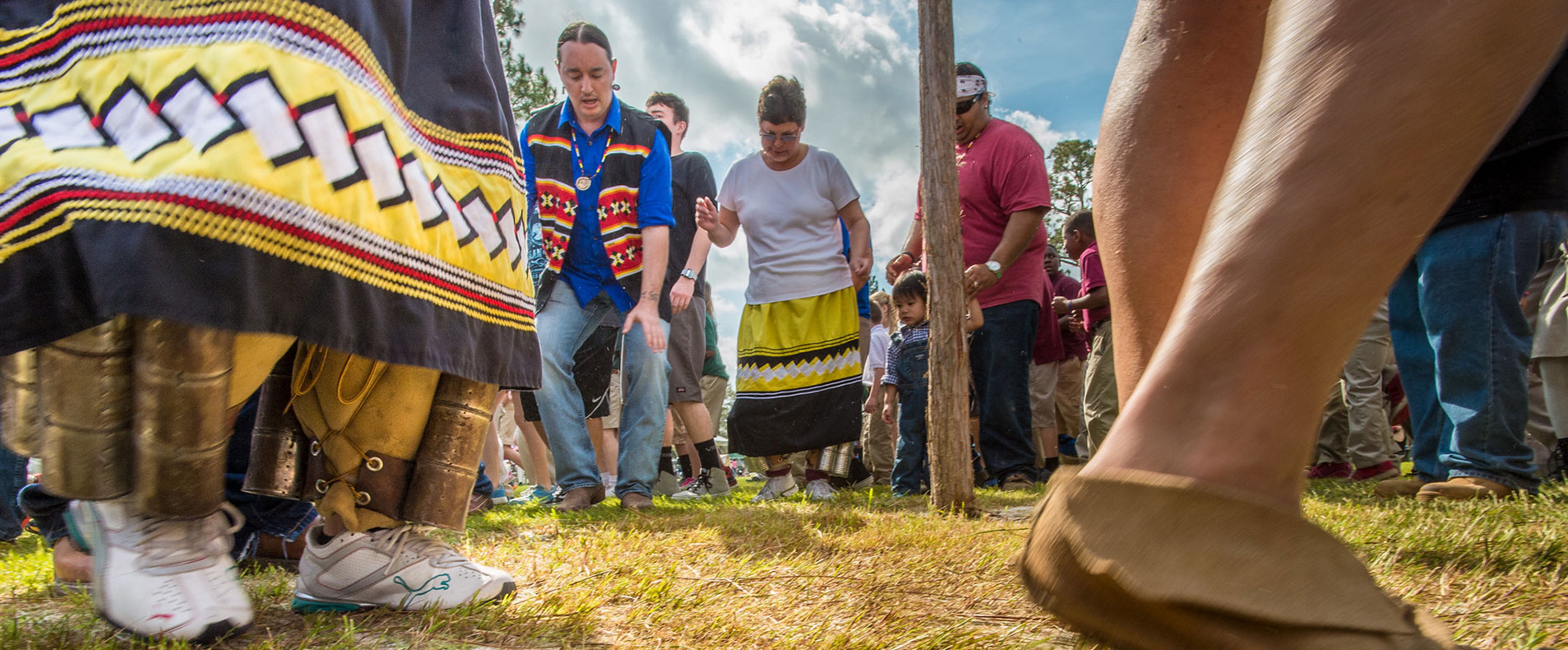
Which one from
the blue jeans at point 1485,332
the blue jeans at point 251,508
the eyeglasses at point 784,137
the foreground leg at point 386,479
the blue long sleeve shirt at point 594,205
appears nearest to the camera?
the foreground leg at point 386,479

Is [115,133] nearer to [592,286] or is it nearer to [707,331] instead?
[592,286]

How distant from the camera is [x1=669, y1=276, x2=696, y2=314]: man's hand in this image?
4383mm

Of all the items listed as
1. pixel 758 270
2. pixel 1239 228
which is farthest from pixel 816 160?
pixel 1239 228

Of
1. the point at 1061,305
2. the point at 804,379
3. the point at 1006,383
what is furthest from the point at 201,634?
the point at 1061,305

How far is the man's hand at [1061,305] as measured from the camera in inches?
256

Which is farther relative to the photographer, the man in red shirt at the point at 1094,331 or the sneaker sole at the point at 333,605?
the man in red shirt at the point at 1094,331

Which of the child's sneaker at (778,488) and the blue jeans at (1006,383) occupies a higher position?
the blue jeans at (1006,383)

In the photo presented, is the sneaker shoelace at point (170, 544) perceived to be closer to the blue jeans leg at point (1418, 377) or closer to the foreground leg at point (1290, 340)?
the foreground leg at point (1290, 340)

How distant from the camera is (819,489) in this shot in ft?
15.1

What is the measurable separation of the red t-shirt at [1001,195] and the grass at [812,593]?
7.61 ft

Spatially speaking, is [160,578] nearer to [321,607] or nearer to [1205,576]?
[321,607]

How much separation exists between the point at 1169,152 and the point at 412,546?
1319 millimetres

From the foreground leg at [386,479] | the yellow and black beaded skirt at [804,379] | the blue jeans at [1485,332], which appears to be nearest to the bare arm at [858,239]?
the yellow and black beaded skirt at [804,379]

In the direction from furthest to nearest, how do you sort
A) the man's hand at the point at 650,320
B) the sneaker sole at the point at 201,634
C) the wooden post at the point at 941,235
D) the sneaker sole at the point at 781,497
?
the sneaker sole at the point at 781,497
the man's hand at the point at 650,320
the wooden post at the point at 941,235
the sneaker sole at the point at 201,634
